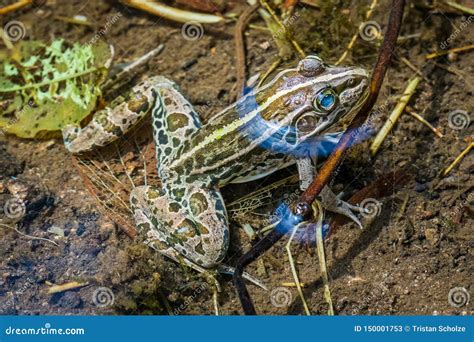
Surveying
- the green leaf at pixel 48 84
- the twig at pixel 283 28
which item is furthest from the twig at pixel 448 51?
the green leaf at pixel 48 84

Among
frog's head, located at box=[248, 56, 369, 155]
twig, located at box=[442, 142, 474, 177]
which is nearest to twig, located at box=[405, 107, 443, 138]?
twig, located at box=[442, 142, 474, 177]

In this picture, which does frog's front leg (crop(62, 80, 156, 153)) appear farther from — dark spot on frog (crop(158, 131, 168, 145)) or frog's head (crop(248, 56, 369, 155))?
frog's head (crop(248, 56, 369, 155))

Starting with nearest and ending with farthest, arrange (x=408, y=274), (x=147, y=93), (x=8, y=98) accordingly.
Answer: (x=408, y=274), (x=147, y=93), (x=8, y=98)

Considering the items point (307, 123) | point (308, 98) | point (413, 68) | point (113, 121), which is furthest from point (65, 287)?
point (413, 68)

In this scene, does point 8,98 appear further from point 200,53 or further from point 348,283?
point 348,283

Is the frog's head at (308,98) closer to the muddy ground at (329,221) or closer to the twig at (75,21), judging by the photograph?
the muddy ground at (329,221)

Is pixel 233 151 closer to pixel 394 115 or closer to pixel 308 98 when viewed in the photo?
pixel 308 98

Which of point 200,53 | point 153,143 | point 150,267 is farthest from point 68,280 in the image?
point 200,53
